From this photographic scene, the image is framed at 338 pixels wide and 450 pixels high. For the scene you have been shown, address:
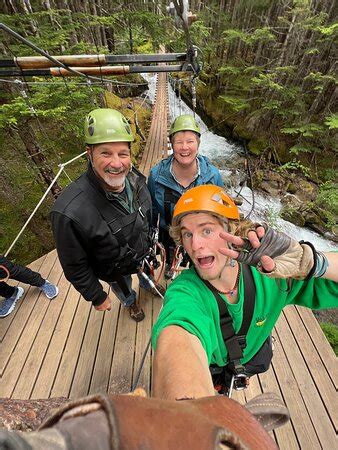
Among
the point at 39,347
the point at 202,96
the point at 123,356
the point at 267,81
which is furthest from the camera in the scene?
the point at 202,96

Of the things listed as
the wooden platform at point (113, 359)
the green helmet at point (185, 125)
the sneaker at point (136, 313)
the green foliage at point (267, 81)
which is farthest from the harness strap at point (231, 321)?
the green foliage at point (267, 81)

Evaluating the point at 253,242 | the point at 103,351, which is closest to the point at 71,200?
the point at 253,242

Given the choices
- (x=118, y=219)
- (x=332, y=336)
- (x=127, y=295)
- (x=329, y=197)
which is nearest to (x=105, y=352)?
(x=127, y=295)

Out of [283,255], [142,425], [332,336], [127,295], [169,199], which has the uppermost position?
[142,425]

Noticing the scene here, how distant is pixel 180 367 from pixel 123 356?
6.35 ft

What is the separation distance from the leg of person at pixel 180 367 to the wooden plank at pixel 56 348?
2.01 metres

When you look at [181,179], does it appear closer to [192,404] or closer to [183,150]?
[183,150]

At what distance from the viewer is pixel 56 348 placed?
2656 mm

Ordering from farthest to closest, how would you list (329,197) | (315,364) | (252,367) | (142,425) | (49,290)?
(329,197) → (49,290) → (315,364) → (252,367) → (142,425)

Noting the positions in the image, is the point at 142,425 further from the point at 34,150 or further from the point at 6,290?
the point at 34,150

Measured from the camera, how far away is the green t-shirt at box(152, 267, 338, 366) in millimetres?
1107

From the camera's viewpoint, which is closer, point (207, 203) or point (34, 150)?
point (207, 203)

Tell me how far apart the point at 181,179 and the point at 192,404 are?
238 centimetres

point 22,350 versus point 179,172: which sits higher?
point 179,172
